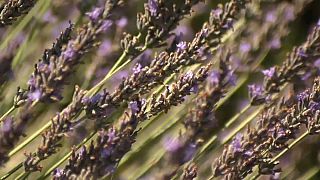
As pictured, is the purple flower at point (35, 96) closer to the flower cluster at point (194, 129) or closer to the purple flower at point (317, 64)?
the flower cluster at point (194, 129)

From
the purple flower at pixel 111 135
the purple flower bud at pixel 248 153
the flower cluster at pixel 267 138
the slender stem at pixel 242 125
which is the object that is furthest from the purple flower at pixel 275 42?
the purple flower at pixel 111 135

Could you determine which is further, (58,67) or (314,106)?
(314,106)

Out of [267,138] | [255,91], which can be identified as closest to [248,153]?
[267,138]

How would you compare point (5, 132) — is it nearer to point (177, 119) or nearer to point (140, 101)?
point (140, 101)

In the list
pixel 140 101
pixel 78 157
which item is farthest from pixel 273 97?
pixel 78 157

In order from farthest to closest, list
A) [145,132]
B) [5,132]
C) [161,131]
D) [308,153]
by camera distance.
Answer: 1. [308,153]
2. [145,132]
3. [161,131]
4. [5,132]

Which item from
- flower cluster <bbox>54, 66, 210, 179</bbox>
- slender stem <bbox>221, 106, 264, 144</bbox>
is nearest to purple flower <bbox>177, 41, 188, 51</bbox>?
flower cluster <bbox>54, 66, 210, 179</bbox>

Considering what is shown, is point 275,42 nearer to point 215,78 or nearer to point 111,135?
point 215,78

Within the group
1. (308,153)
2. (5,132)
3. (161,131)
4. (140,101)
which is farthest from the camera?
(308,153)
